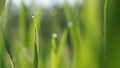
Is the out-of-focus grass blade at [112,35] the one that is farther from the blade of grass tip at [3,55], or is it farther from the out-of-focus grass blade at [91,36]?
the blade of grass tip at [3,55]

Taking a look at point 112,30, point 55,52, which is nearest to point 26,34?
point 55,52

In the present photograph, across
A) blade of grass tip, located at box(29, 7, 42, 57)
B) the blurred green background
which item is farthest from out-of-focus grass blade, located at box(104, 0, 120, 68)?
blade of grass tip, located at box(29, 7, 42, 57)

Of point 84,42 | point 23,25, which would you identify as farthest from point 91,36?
point 23,25

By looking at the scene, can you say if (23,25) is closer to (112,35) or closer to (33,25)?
(33,25)

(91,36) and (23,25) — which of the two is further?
(23,25)

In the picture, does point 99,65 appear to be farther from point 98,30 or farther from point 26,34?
point 26,34

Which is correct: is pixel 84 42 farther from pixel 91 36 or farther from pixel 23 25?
pixel 23 25

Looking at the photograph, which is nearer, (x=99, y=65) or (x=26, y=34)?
(x=99, y=65)

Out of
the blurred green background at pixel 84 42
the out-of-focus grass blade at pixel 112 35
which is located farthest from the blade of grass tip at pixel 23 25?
the out-of-focus grass blade at pixel 112 35
